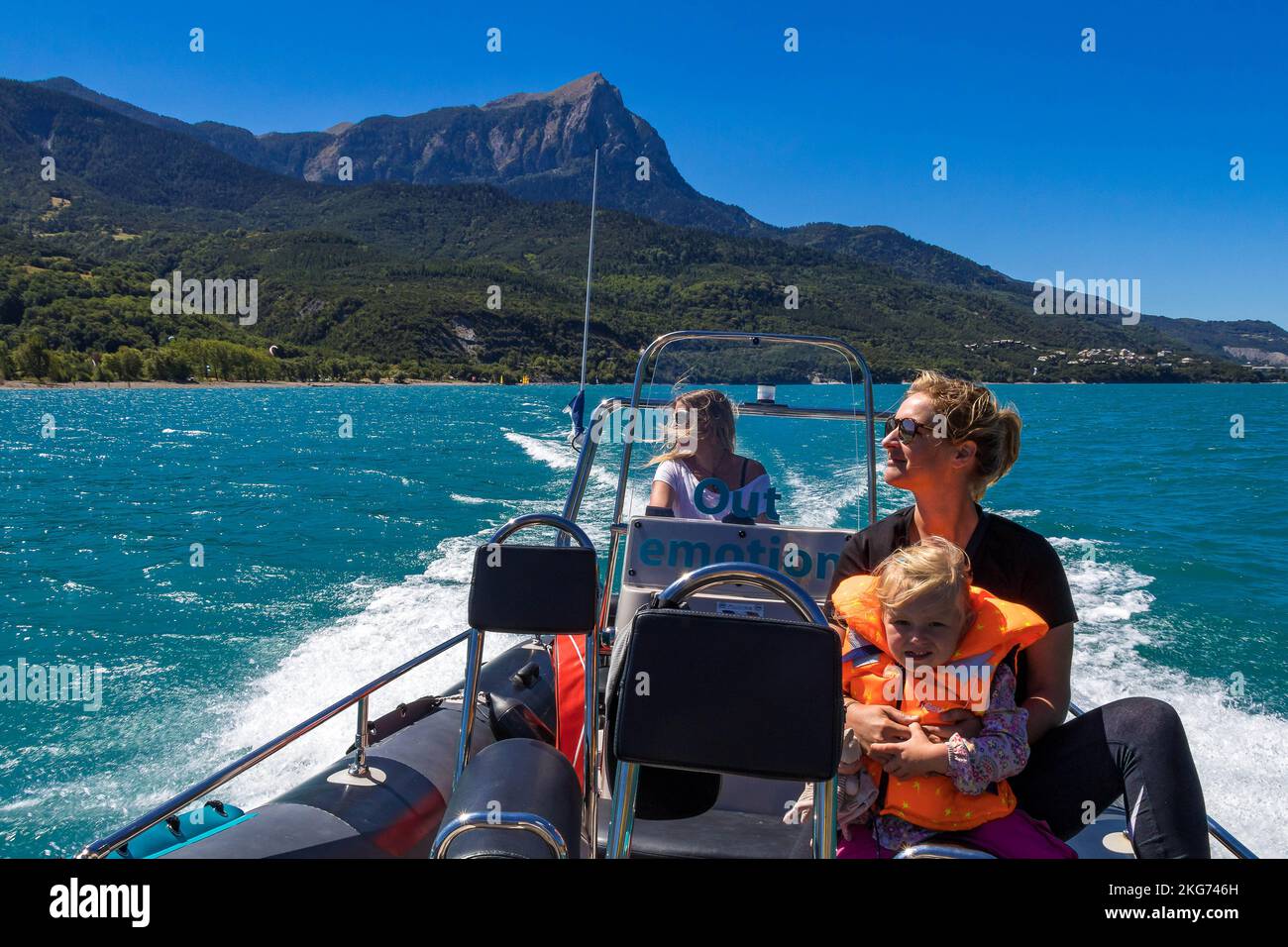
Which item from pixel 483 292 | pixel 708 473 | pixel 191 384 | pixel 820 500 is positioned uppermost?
pixel 483 292

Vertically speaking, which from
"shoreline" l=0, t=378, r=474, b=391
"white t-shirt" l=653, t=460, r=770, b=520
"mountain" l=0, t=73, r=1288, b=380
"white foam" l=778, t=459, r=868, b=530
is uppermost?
"mountain" l=0, t=73, r=1288, b=380

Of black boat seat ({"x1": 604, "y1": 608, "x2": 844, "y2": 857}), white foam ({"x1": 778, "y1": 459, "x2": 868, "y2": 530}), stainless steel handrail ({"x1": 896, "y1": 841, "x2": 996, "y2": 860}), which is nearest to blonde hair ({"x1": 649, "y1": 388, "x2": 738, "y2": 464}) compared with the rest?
stainless steel handrail ({"x1": 896, "y1": 841, "x2": 996, "y2": 860})

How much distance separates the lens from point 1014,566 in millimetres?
2221

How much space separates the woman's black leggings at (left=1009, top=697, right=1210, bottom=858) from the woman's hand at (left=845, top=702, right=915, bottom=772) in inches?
17.7

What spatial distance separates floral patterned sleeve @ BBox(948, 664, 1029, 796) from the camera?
1.83m

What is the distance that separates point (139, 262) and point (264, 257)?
15263 millimetres

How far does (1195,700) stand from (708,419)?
5085 millimetres

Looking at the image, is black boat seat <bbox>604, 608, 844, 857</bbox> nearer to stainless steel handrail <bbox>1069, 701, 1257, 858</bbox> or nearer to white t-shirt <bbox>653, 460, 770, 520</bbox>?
stainless steel handrail <bbox>1069, 701, 1257, 858</bbox>

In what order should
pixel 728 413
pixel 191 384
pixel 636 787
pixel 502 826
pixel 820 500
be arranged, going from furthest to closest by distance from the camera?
1. pixel 191 384
2. pixel 820 500
3. pixel 728 413
4. pixel 502 826
5. pixel 636 787

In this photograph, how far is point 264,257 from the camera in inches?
4380

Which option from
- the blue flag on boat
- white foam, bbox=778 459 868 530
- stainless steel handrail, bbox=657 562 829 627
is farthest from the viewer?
white foam, bbox=778 459 868 530

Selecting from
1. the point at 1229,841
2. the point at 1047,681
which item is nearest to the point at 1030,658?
the point at 1047,681

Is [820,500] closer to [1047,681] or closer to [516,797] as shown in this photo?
[1047,681]
